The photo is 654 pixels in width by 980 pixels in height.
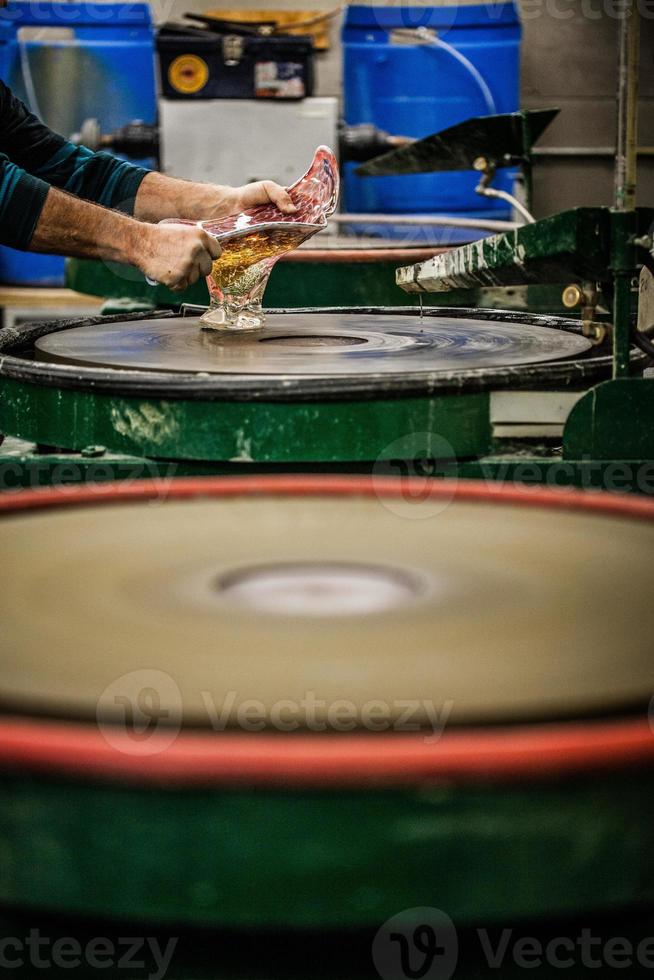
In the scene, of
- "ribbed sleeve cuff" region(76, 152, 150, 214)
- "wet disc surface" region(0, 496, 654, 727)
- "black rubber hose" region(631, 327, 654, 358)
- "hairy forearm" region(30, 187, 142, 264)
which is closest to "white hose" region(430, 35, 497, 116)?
"ribbed sleeve cuff" region(76, 152, 150, 214)

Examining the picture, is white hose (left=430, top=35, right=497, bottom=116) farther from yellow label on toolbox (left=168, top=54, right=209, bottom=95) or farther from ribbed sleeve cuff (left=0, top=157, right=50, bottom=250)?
ribbed sleeve cuff (left=0, top=157, right=50, bottom=250)

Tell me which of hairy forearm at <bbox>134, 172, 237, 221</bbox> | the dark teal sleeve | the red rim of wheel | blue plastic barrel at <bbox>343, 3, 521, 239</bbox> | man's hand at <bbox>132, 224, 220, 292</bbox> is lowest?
the red rim of wheel

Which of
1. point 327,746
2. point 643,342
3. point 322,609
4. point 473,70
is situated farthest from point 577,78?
point 327,746

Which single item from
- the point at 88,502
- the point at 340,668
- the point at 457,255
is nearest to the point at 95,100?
the point at 457,255

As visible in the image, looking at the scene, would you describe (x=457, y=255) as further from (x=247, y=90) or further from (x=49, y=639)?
(x=247, y=90)

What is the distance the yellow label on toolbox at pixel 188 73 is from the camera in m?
4.62

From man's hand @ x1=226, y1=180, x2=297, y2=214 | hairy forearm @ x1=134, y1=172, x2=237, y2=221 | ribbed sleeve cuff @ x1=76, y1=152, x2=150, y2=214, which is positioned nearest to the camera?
man's hand @ x1=226, y1=180, x2=297, y2=214

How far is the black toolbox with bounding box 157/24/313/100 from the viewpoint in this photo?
15.2 ft

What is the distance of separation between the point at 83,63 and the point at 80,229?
3.24 m

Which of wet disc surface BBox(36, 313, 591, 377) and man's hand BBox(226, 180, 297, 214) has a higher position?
man's hand BBox(226, 180, 297, 214)

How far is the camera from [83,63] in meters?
5.24

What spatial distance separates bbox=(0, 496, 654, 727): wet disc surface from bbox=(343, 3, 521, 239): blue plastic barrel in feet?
14.1

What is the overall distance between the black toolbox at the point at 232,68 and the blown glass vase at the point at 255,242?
2.27 m

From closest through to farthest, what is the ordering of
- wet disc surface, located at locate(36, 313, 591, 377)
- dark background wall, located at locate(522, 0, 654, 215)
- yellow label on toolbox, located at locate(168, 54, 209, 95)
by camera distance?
wet disc surface, located at locate(36, 313, 591, 377) < yellow label on toolbox, located at locate(168, 54, 209, 95) < dark background wall, located at locate(522, 0, 654, 215)
